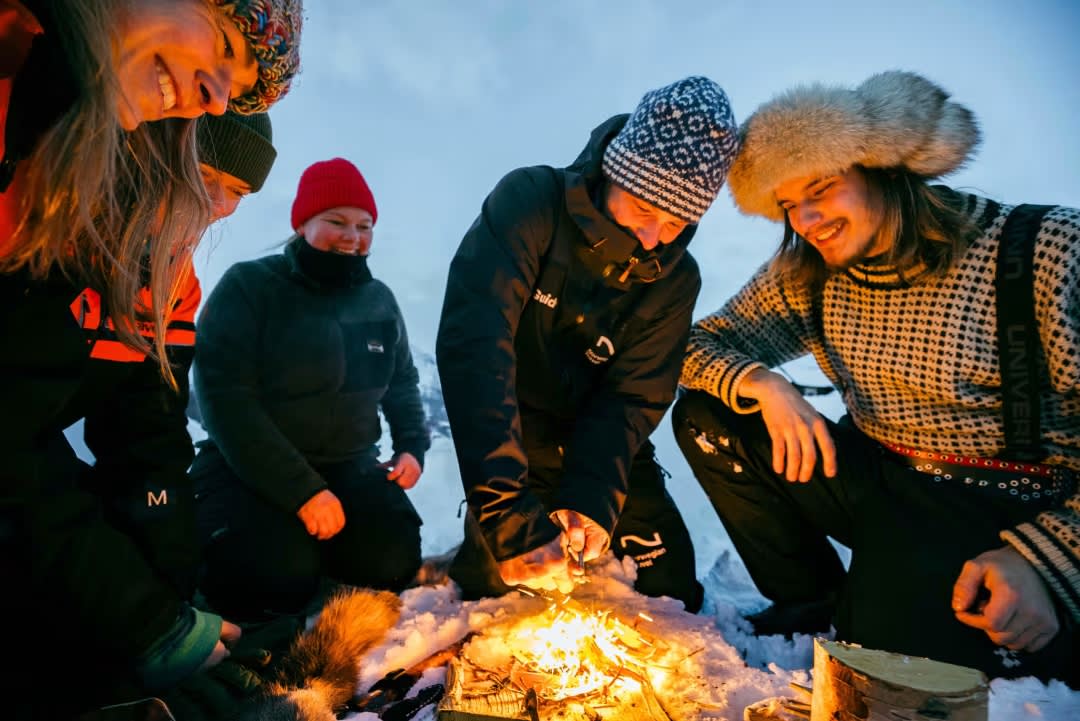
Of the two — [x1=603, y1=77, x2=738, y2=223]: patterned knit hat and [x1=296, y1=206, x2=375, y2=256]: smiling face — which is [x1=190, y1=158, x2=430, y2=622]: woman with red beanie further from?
[x1=603, y1=77, x2=738, y2=223]: patterned knit hat

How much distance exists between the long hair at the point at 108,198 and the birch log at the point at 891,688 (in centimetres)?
181

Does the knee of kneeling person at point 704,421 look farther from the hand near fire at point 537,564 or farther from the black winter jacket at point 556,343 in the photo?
the hand near fire at point 537,564

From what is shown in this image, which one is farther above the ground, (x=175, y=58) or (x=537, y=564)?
(x=175, y=58)

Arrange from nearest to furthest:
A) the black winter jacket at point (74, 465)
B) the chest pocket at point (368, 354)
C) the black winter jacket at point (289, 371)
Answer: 1. the black winter jacket at point (74, 465)
2. the black winter jacket at point (289, 371)
3. the chest pocket at point (368, 354)

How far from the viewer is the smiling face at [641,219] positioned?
2168 millimetres

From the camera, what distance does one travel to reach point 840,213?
222 centimetres

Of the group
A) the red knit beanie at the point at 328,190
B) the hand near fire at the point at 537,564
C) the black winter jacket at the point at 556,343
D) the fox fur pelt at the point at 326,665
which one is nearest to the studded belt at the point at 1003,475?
the black winter jacket at the point at 556,343

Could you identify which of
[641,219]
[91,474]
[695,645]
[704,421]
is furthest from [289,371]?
[695,645]

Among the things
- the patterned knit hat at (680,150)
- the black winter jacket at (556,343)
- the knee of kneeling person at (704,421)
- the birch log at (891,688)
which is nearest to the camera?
the birch log at (891,688)

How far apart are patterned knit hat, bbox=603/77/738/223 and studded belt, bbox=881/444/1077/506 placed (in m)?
1.32

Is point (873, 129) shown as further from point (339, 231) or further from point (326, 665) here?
point (326, 665)

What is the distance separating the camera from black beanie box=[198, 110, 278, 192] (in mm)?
2381

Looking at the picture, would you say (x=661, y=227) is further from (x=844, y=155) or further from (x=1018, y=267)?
(x=1018, y=267)

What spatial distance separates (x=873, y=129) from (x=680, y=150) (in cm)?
74
